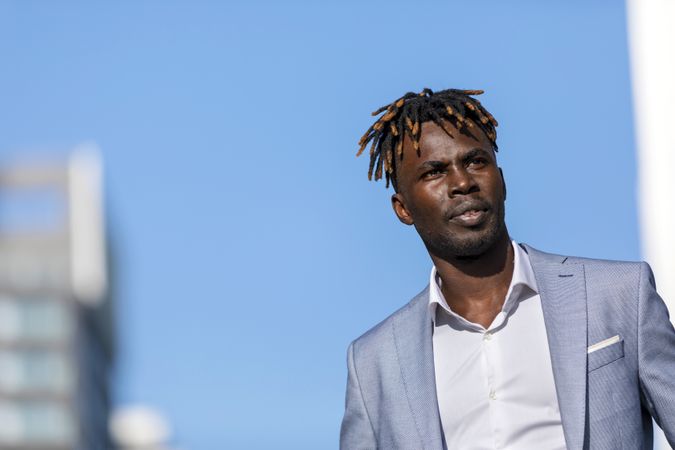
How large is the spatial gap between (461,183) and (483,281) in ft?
1.28

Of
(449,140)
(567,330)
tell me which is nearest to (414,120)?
(449,140)

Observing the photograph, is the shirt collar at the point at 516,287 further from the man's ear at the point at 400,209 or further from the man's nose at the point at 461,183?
the man's nose at the point at 461,183

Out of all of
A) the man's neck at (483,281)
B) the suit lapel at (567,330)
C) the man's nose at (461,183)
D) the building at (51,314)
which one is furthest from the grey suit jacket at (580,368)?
the building at (51,314)

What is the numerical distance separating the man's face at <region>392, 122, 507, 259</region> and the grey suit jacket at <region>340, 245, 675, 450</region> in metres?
0.28

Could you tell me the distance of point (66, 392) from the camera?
11712 cm

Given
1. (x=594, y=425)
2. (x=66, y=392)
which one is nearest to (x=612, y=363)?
(x=594, y=425)

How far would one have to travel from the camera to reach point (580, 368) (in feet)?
16.0

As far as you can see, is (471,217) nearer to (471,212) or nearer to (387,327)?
(471,212)

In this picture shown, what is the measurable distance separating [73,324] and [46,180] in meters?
12.3

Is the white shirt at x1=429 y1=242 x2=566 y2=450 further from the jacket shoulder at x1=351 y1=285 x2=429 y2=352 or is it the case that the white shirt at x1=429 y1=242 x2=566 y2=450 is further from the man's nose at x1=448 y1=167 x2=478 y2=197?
the man's nose at x1=448 y1=167 x2=478 y2=197

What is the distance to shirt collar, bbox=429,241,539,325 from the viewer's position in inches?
202

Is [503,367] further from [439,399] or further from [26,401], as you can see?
[26,401]

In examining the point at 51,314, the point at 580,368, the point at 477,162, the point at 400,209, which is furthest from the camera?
the point at 51,314

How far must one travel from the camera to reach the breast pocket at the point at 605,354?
4.90m
